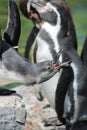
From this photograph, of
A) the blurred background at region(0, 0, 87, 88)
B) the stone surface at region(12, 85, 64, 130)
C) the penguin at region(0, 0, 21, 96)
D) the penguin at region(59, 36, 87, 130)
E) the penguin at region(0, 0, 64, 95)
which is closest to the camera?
the penguin at region(0, 0, 64, 95)

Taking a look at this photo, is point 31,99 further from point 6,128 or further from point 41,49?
point 6,128

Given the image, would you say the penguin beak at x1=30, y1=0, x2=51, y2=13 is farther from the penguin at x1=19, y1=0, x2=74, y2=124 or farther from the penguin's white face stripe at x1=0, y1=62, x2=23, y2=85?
the penguin's white face stripe at x1=0, y1=62, x2=23, y2=85

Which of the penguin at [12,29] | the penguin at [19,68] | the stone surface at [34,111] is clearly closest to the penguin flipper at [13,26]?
the penguin at [12,29]

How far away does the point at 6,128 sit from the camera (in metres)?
3.80

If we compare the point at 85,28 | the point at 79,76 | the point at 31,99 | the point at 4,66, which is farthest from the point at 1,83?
the point at 85,28

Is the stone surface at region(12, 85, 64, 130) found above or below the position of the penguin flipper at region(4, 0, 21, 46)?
below

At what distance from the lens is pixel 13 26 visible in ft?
13.2

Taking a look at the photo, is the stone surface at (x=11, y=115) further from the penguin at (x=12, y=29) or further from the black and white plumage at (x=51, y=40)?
the black and white plumage at (x=51, y=40)

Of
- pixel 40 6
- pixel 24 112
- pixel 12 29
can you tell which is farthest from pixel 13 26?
pixel 40 6

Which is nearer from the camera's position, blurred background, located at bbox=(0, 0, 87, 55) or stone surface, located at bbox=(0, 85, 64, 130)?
stone surface, located at bbox=(0, 85, 64, 130)

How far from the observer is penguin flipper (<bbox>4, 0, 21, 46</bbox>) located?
3.96 m

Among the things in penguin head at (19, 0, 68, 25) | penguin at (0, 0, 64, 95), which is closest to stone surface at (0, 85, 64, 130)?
penguin at (0, 0, 64, 95)

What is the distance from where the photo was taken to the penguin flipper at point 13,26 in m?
3.96

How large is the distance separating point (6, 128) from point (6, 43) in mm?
447
